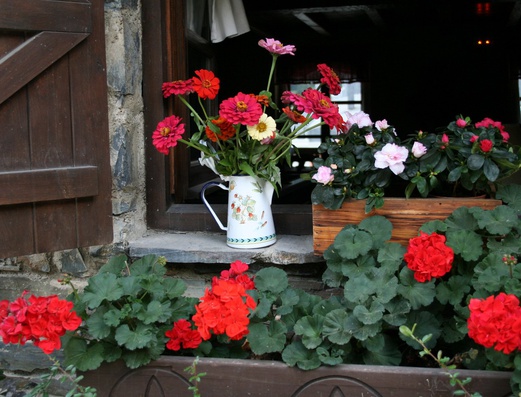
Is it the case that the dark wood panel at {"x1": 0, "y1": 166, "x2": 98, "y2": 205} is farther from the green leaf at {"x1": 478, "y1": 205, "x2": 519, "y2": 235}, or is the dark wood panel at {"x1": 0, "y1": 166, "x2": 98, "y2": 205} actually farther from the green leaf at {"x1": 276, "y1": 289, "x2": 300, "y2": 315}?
the green leaf at {"x1": 478, "y1": 205, "x2": 519, "y2": 235}

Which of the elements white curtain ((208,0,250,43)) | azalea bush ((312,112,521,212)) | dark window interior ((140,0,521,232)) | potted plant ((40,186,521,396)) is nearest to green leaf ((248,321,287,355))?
potted plant ((40,186,521,396))

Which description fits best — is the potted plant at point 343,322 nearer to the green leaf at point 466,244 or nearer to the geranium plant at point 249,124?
the green leaf at point 466,244

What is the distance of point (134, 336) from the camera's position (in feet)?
5.39

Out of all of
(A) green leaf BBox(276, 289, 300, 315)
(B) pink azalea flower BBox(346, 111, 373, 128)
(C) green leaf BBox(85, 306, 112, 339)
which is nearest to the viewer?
(C) green leaf BBox(85, 306, 112, 339)

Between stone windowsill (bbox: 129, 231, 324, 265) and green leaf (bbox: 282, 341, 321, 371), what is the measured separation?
45 centimetres

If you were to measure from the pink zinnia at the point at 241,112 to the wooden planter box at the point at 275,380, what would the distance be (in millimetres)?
675

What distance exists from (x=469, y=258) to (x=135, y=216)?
1142 mm

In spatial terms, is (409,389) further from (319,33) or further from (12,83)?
(319,33)

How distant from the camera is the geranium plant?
1.95 meters

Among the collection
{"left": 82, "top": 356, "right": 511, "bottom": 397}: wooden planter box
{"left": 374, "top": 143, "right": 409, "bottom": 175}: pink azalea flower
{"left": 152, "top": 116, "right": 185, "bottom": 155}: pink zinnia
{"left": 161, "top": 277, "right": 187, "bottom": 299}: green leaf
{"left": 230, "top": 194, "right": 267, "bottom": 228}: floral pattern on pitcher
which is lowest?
{"left": 82, "top": 356, "right": 511, "bottom": 397}: wooden planter box

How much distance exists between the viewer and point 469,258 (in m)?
1.72

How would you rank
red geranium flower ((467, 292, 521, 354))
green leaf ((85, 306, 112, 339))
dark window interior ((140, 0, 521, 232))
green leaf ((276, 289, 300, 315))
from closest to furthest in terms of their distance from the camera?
1. red geranium flower ((467, 292, 521, 354))
2. green leaf ((85, 306, 112, 339))
3. green leaf ((276, 289, 300, 315))
4. dark window interior ((140, 0, 521, 232))

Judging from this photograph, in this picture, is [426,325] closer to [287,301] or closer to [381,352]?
[381,352]

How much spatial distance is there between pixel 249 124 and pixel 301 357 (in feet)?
2.26
